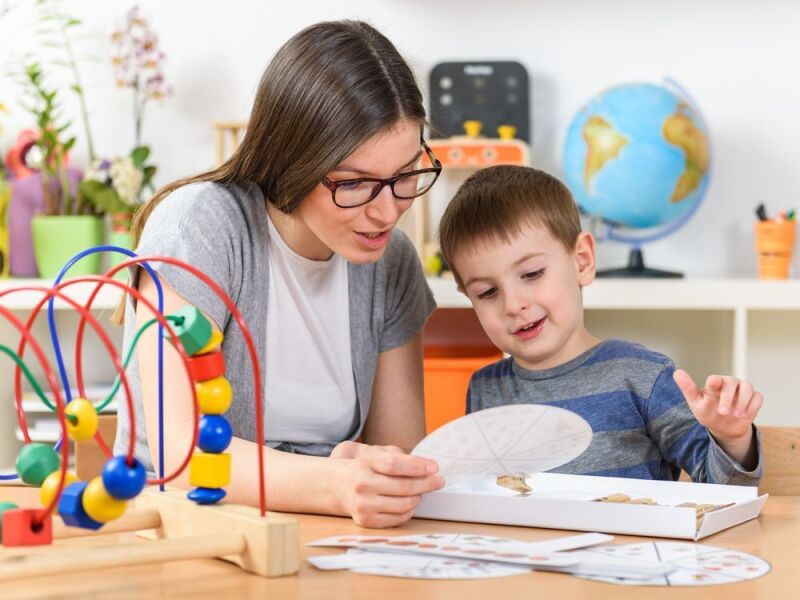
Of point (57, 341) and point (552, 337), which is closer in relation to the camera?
point (57, 341)

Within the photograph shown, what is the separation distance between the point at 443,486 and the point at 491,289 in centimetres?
46

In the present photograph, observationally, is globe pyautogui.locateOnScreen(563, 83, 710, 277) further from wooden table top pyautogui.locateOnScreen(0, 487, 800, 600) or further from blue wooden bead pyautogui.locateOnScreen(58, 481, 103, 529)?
blue wooden bead pyautogui.locateOnScreen(58, 481, 103, 529)

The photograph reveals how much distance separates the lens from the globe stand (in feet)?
8.20

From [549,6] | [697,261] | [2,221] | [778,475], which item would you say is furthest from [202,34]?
[778,475]

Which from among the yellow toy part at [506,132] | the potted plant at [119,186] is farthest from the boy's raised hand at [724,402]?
the potted plant at [119,186]

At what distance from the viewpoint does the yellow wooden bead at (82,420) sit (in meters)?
0.70

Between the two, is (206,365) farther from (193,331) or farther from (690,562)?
(690,562)

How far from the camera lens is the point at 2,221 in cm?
274

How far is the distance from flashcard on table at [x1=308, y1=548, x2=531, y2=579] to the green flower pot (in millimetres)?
2011

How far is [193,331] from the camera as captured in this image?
2.45 feet

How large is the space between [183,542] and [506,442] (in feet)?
1.26

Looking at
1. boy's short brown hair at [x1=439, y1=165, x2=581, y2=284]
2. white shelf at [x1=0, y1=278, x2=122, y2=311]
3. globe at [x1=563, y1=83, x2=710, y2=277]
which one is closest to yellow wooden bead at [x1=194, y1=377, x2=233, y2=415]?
boy's short brown hair at [x1=439, y1=165, x2=581, y2=284]

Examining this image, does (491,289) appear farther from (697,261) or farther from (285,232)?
(697,261)

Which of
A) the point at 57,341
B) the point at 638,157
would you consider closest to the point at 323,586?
the point at 57,341
